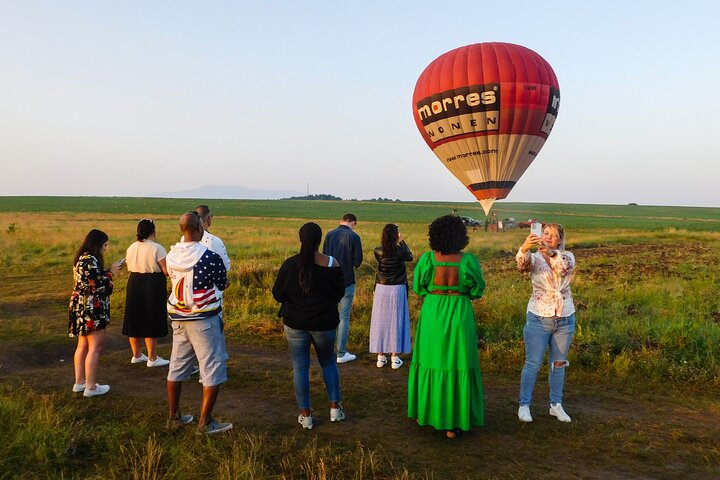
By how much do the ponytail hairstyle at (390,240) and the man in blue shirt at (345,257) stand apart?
53 centimetres

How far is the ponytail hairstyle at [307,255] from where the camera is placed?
447 cm

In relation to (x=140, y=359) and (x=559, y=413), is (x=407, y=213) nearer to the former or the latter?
(x=140, y=359)

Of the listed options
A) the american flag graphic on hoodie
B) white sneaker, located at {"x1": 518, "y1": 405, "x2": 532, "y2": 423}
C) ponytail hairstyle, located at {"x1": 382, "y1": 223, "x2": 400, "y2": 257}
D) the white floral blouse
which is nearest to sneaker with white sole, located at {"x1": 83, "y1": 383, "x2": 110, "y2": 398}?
the american flag graphic on hoodie

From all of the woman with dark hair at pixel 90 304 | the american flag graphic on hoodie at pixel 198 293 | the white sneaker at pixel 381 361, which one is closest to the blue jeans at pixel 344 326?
the white sneaker at pixel 381 361

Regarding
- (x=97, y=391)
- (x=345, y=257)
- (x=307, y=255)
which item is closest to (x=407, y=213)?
(x=345, y=257)

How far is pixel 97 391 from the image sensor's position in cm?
561

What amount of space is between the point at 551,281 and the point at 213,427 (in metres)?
3.58

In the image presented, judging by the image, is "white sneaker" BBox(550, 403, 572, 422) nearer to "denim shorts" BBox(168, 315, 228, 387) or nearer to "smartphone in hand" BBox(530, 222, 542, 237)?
"smartphone in hand" BBox(530, 222, 542, 237)

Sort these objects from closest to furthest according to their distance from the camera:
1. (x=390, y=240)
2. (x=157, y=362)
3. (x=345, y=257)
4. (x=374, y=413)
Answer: (x=374, y=413) < (x=390, y=240) < (x=157, y=362) < (x=345, y=257)

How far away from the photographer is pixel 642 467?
4.02 m

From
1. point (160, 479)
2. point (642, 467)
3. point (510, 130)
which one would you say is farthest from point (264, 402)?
point (510, 130)

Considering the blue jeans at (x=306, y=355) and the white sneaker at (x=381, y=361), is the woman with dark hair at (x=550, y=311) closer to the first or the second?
the blue jeans at (x=306, y=355)

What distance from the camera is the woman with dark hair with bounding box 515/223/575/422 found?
4730 mm

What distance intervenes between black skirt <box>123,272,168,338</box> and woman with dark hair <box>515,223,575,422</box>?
14.6 ft
